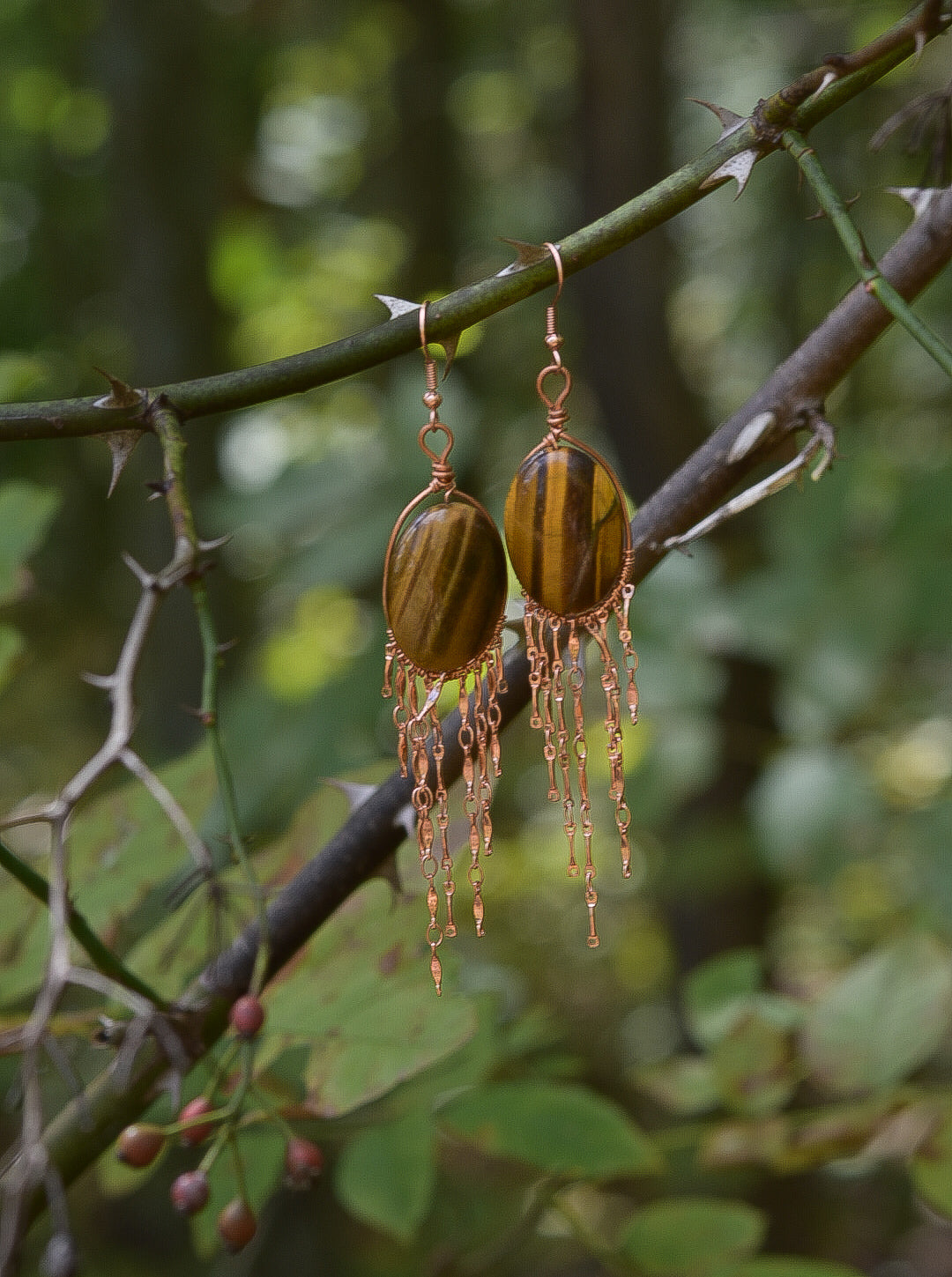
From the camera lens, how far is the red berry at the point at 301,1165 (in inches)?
23.1

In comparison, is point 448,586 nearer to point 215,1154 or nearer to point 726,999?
point 215,1154

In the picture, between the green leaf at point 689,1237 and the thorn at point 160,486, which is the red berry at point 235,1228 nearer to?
the thorn at point 160,486

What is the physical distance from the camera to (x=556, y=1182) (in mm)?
1014

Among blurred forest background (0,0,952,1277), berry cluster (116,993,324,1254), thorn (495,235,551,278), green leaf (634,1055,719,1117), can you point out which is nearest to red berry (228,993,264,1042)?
berry cluster (116,993,324,1254)

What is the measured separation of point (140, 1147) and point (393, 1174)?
1.46ft

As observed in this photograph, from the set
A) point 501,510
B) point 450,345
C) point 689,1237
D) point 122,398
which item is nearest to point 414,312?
point 450,345

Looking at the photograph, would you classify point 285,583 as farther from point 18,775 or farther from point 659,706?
point 18,775

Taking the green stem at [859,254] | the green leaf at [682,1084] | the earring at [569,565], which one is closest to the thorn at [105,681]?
the earring at [569,565]

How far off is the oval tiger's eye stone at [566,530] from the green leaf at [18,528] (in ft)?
1.68

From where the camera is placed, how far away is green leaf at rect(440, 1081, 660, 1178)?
0.93 metres

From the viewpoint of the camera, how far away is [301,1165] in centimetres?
59

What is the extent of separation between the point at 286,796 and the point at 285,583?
0.96 feet

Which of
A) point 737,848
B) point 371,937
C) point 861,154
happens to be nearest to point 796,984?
point 737,848

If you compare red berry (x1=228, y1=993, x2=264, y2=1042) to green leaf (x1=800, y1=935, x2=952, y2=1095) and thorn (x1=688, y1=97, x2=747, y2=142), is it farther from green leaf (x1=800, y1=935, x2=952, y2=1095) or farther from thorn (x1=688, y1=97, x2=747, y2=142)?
green leaf (x1=800, y1=935, x2=952, y2=1095)
